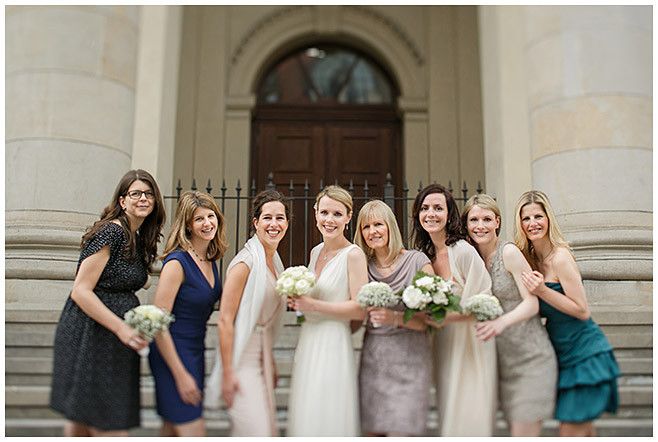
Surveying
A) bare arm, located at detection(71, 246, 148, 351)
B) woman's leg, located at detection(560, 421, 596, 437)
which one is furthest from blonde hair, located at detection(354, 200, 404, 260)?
bare arm, located at detection(71, 246, 148, 351)

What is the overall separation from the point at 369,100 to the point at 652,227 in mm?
5880

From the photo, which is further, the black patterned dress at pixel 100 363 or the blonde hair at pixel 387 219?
the blonde hair at pixel 387 219

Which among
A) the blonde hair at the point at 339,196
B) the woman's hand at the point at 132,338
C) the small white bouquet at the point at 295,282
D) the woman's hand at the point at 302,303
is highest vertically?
the blonde hair at the point at 339,196

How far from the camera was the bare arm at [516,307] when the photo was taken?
11.0 ft

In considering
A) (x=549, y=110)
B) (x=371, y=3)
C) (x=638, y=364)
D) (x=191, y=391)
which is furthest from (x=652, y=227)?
(x=371, y=3)

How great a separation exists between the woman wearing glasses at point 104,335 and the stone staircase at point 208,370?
20.6 inches

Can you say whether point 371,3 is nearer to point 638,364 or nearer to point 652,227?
point 652,227

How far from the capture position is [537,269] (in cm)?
392

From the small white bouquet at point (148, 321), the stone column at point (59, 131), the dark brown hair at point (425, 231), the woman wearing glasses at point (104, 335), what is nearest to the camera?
the small white bouquet at point (148, 321)

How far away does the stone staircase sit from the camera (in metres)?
3.75

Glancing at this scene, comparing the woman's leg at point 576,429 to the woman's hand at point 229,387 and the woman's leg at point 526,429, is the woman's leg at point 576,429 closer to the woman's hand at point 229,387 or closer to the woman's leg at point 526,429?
→ the woman's leg at point 526,429

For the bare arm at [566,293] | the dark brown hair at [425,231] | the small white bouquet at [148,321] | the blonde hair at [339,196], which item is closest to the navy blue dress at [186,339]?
the small white bouquet at [148,321]

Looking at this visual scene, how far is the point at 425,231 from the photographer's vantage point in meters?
3.98

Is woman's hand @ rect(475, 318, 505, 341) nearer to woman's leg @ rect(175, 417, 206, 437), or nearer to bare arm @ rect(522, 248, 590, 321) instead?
bare arm @ rect(522, 248, 590, 321)
